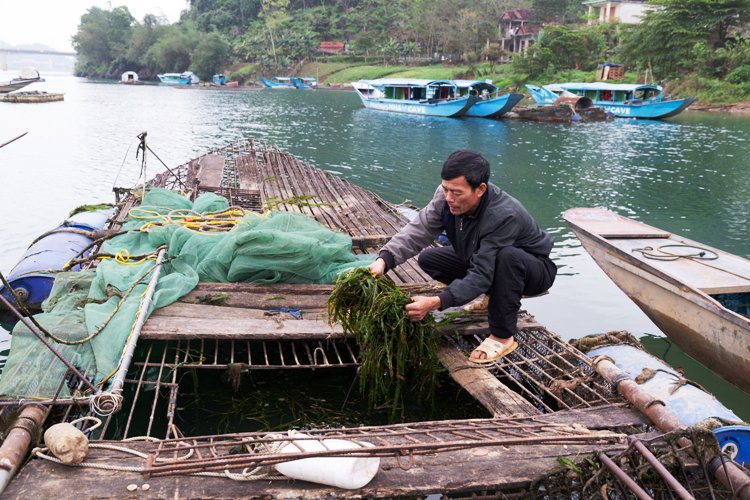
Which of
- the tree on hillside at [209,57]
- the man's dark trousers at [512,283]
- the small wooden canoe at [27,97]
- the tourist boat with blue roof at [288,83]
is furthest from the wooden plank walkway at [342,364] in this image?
the tree on hillside at [209,57]

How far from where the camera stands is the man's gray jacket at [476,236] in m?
3.62

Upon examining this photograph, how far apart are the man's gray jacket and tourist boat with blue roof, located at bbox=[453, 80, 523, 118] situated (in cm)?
2744

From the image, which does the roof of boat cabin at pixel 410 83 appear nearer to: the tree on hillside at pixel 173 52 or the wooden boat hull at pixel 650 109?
the wooden boat hull at pixel 650 109

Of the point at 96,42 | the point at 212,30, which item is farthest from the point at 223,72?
the point at 96,42

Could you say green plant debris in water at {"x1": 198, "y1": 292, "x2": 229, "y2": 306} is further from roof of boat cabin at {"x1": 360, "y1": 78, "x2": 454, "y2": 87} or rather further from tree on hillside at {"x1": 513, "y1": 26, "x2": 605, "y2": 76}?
tree on hillside at {"x1": 513, "y1": 26, "x2": 605, "y2": 76}

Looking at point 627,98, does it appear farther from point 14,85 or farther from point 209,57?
point 209,57

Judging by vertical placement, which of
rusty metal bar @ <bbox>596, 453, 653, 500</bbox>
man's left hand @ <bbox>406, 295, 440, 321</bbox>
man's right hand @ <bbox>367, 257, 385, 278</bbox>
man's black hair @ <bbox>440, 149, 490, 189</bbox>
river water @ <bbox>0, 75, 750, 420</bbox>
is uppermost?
man's black hair @ <bbox>440, 149, 490, 189</bbox>

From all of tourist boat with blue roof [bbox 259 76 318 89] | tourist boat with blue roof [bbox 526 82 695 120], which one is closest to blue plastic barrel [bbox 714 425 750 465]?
tourist boat with blue roof [bbox 526 82 695 120]

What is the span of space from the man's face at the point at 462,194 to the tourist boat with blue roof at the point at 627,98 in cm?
3038

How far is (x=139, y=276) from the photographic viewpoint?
4.65 metres

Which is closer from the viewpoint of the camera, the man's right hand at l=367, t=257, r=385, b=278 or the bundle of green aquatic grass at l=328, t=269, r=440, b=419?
the bundle of green aquatic grass at l=328, t=269, r=440, b=419

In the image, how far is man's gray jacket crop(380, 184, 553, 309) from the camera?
362cm

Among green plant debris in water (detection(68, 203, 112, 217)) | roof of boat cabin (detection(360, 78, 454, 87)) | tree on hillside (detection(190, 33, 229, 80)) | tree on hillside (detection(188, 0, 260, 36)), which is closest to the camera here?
green plant debris in water (detection(68, 203, 112, 217))

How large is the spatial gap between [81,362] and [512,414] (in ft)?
9.24
